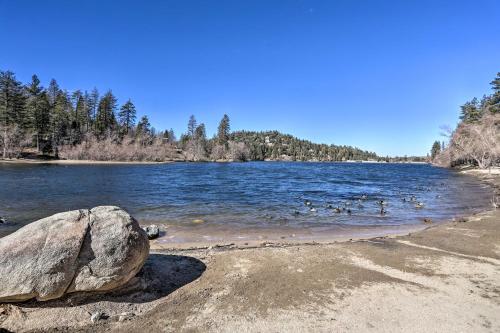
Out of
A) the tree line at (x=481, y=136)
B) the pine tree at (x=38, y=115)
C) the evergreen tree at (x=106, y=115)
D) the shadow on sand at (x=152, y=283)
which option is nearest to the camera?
the shadow on sand at (x=152, y=283)

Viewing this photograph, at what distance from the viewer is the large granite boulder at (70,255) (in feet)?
17.5

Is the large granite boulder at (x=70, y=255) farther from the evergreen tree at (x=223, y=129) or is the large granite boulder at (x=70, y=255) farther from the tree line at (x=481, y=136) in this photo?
the evergreen tree at (x=223, y=129)

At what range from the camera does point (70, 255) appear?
5.65 m

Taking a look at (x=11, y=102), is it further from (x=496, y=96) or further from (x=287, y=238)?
(x=496, y=96)

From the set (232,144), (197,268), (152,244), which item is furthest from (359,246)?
(232,144)

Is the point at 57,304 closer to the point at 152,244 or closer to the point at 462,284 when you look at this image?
the point at 152,244

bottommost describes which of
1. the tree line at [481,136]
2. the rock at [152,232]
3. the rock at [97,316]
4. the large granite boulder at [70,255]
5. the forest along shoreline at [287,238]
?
the forest along shoreline at [287,238]

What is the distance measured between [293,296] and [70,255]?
461cm

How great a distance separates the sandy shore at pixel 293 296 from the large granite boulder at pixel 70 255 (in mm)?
403

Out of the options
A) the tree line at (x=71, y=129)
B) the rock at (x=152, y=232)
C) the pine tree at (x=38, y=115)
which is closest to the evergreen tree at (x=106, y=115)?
the tree line at (x=71, y=129)

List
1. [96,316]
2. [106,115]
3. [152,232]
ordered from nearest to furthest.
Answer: [96,316] → [152,232] → [106,115]

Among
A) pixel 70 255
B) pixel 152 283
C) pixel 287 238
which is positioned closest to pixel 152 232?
pixel 287 238

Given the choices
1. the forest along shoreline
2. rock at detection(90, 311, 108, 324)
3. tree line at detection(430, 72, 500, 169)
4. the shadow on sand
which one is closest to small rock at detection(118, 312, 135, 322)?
rock at detection(90, 311, 108, 324)

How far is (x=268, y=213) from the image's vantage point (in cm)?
1862
